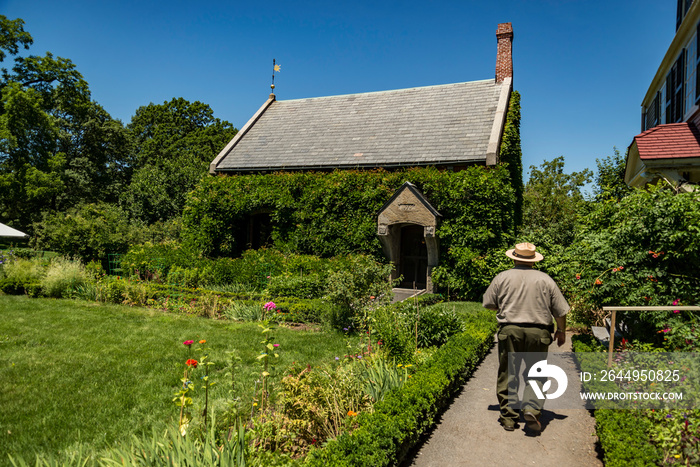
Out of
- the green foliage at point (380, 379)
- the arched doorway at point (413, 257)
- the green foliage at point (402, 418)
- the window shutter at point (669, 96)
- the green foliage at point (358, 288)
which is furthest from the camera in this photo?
the arched doorway at point (413, 257)

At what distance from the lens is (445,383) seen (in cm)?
491

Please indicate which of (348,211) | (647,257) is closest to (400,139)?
(348,211)

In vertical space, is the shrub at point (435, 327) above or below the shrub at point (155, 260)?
below

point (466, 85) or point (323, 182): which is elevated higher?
point (466, 85)

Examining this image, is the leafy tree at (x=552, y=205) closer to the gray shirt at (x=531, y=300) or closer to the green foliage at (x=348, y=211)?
the green foliage at (x=348, y=211)

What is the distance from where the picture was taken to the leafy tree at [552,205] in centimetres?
1511

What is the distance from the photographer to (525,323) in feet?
14.1

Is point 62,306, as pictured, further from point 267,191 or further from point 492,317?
point 492,317

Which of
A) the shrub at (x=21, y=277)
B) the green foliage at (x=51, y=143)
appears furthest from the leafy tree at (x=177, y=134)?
the shrub at (x=21, y=277)

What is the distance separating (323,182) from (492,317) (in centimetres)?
827

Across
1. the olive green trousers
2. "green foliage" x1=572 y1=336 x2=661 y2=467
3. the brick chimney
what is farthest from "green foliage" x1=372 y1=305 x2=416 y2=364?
the brick chimney

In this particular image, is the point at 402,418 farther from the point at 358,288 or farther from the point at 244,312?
the point at 244,312

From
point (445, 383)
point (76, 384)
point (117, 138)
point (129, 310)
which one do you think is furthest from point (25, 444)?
point (117, 138)

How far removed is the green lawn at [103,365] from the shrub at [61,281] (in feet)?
5.19
